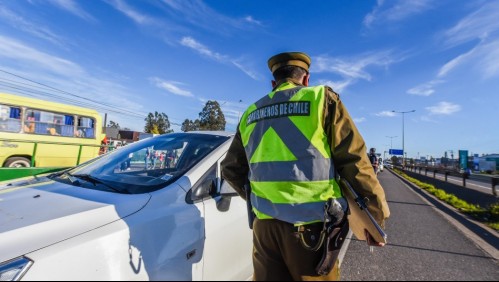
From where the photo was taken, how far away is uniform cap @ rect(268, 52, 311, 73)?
6.21ft

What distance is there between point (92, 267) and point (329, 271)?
121cm

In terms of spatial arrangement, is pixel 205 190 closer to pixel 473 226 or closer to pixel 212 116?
pixel 473 226

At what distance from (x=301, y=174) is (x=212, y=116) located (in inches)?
2004

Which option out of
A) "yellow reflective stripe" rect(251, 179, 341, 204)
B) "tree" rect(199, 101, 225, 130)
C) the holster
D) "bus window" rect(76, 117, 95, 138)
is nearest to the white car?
"yellow reflective stripe" rect(251, 179, 341, 204)

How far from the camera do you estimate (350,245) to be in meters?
4.49

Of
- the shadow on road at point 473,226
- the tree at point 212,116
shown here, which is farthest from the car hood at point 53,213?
the tree at point 212,116

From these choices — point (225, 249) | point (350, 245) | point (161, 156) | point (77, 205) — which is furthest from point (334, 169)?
point (350, 245)

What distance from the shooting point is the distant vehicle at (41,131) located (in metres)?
9.73

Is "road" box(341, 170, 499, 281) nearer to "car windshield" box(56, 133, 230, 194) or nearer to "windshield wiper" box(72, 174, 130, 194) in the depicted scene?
"car windshield" box(56, 133, 230, 194)

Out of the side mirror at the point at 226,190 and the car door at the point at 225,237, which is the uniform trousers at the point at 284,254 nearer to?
the car door at the point at 225,237

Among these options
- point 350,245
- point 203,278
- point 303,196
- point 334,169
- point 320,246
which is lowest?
point 350,245

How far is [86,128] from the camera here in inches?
485

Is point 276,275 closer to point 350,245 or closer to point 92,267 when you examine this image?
point 92,267

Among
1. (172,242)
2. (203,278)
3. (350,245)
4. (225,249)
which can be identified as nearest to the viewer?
(172,242)
